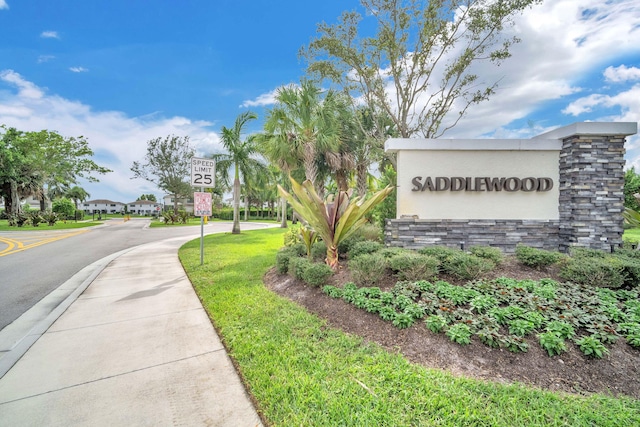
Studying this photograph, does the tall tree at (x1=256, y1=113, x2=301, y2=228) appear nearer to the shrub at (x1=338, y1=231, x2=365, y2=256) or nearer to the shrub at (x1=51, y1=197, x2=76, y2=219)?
the shrub at (x1=338, y1=231, x2=365, y2=256)

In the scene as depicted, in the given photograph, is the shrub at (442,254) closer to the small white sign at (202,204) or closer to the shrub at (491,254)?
the shrub at (491,254)

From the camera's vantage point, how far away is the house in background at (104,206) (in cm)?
10012

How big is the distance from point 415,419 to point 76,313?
516 cm

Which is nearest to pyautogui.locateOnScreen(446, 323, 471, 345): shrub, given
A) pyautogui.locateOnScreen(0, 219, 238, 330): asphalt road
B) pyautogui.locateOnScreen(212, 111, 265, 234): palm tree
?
pyautogui.locateOnScreen(0, 219, 238, 330): asphalt road

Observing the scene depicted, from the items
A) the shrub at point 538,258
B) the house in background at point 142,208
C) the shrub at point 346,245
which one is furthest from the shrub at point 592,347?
the house in background at point 142,208

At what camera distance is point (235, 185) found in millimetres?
18453

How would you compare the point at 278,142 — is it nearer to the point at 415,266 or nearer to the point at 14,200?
the point at 415,266

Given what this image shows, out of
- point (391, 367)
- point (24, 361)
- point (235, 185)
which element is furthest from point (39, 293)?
point (235, 185)

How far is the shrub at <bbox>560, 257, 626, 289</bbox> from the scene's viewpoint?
14.2ft

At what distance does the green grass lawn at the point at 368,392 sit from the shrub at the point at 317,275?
4.29 ft

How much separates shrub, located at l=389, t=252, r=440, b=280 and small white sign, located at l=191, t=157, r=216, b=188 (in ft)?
19.2

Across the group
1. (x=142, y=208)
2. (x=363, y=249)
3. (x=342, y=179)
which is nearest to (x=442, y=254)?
(x=363, y=249)

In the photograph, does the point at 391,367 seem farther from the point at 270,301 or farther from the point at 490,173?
the point at 490,173

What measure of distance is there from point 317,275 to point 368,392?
2655 millimetres
